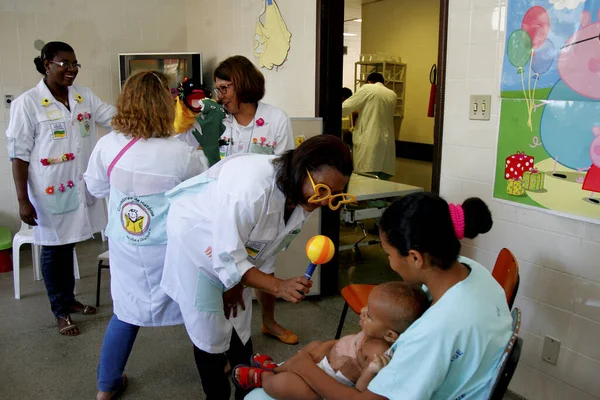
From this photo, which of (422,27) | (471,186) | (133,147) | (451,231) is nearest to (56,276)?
(133,147)

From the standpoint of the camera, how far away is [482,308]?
3.97ft

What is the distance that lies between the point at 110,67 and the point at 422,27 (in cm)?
397

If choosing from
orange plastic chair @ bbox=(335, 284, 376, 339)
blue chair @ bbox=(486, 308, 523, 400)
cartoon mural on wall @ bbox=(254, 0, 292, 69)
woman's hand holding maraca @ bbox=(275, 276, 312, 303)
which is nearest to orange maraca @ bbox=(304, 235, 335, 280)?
woman's hand holding maraca @ bbox=(275, 276, 312, 303)

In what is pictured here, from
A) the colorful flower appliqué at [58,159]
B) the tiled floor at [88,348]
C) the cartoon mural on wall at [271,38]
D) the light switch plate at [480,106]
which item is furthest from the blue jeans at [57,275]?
the light switch plate at [480,106]

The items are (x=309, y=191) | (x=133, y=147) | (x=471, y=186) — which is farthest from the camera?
(x=471, y=186)

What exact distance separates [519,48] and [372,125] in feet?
10.7

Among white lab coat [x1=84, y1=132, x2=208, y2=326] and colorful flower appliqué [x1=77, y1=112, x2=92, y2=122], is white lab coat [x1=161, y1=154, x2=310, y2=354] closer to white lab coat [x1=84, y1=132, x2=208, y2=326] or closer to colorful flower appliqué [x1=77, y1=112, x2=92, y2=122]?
white lab coat [x1=84, y1=132, x2=208, y2=326]

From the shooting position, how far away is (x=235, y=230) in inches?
61.4

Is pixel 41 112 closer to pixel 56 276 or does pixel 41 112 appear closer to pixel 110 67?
pixel 56 276

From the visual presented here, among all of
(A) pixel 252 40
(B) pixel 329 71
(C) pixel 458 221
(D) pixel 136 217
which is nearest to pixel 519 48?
(C) pixel 458 221

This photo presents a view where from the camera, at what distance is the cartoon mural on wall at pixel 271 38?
3764 millimetres

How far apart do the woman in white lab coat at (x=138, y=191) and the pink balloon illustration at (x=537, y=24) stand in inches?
57.1

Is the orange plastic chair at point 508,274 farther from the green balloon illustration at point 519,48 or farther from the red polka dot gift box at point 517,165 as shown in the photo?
the green balloon illustration at point 519,48

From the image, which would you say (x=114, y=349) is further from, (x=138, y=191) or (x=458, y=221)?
(x=458, y=221)
